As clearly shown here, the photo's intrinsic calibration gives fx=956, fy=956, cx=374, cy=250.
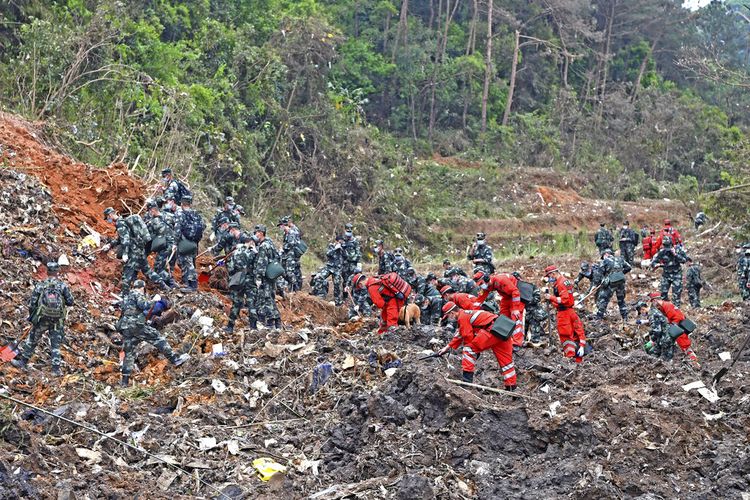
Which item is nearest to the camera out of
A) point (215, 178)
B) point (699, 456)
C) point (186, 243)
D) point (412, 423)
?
point (699, 456)

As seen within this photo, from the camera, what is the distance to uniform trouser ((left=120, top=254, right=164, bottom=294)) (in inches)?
596

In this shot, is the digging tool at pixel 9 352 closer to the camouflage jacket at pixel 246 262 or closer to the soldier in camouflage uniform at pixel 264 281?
the camouflage jacket at pixel 246 262

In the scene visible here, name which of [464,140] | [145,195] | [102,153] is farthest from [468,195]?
[145,195]

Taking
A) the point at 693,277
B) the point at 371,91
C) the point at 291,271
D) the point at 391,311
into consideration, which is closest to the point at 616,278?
the point at 693,277

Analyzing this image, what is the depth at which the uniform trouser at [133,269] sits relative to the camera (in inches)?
596

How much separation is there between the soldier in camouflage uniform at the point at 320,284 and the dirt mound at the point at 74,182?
3.74 m

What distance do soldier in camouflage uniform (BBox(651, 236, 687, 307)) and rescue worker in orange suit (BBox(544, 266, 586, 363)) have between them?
17.9ft

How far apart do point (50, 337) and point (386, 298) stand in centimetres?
511

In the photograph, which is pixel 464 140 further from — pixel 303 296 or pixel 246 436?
pixel 246 436

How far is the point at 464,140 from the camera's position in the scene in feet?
135

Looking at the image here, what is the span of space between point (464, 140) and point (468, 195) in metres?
6.22

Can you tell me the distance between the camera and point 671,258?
63.0 feet

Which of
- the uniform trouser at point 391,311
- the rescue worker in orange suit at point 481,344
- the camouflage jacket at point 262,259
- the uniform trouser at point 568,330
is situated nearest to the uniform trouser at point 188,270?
the camouflage jacket at point 262,259

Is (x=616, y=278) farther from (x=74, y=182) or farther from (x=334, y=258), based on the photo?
(x=74, y=182)
